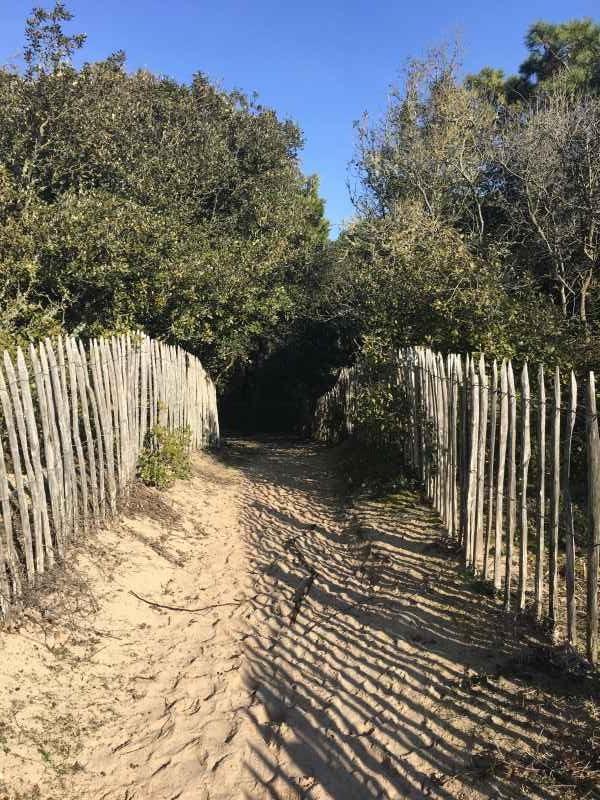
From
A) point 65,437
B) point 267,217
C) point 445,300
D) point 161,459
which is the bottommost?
point 161,459

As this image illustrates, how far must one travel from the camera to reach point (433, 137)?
516 inches

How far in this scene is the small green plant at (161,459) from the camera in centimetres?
686

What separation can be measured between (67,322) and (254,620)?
22.4 ft

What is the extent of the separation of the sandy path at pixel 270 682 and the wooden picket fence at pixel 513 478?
1.08 ft

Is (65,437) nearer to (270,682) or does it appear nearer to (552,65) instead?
(270,682)

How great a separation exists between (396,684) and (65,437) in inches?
→ 114

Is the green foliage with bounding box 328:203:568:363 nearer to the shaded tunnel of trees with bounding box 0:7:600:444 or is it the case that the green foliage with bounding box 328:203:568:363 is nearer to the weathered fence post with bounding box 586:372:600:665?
the shaded tunnel of trees with bounding box 0:7:600:444

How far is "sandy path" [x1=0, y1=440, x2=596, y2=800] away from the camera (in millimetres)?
2857

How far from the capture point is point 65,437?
14.8 feet

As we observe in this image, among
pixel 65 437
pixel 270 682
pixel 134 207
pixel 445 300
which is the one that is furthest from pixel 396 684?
pixel 134 207

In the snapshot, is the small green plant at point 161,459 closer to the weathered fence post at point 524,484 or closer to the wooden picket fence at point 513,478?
the wooden picket fence at point 513,478

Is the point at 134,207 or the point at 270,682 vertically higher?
the point at 134,207

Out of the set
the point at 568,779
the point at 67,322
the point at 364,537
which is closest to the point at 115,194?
the point at 67,322

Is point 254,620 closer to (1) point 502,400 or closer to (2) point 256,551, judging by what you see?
(2) point 256,551
